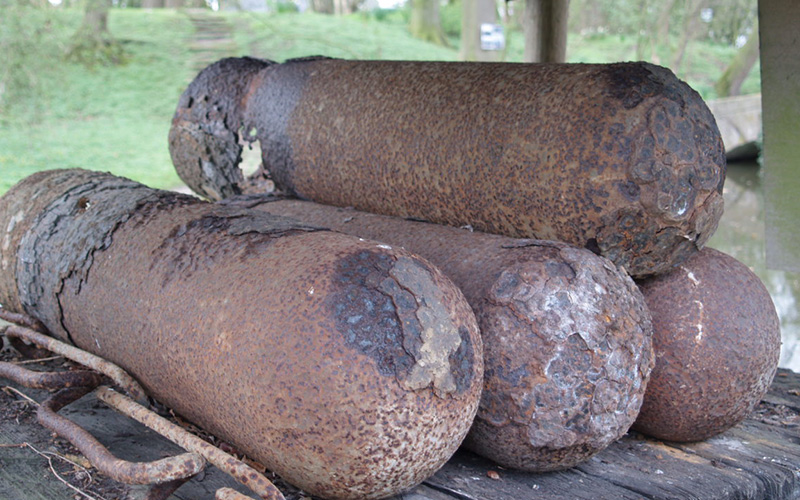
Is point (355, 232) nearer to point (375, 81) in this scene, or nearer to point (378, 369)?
point (375, 81)

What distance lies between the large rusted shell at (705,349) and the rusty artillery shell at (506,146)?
5.2 inches

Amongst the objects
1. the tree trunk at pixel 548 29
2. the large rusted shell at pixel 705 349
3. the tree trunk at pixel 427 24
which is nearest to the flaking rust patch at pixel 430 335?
the large rusted shell at pixel 705 349

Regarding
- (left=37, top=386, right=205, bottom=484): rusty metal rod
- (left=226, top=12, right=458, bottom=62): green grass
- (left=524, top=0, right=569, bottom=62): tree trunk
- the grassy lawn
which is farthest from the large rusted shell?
(left=226, top=12, right=458, bottom=62): green grass

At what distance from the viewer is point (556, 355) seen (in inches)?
77.4

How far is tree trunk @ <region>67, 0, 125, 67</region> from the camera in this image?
1461 centimetres

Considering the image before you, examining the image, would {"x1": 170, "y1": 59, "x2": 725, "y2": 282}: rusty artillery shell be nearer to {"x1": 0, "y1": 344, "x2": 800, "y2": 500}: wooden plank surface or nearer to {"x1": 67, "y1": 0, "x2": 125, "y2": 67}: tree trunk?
{"x1": 0, "y1": 344, "x2": 800, "y2": 500}: wooden plank surface

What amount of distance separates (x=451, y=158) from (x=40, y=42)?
754 cm

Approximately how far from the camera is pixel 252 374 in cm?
178

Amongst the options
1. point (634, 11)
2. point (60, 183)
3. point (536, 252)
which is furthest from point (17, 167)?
point (634, 11)

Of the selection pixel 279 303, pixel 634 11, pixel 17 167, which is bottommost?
pixel 17 167

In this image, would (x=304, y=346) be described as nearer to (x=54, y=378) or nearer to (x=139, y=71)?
(x=54, y=378)

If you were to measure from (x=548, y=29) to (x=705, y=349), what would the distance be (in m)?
3.26

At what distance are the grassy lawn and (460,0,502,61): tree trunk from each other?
2339 millimetres

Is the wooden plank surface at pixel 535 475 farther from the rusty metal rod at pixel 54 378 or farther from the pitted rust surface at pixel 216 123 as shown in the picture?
the pitted rust surface at pixel 216 123
